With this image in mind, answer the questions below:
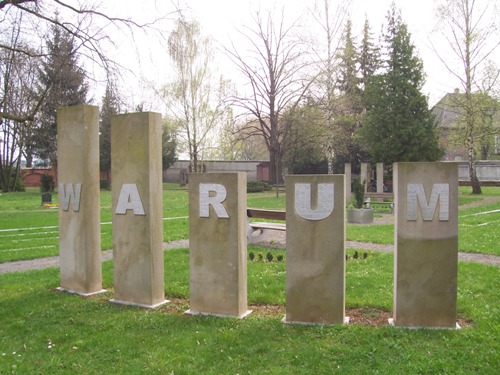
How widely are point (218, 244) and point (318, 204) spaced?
53.4 inches

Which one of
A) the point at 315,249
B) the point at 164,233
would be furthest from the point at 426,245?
the point at 164,233

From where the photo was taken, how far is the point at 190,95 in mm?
37406

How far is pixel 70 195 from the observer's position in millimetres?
7176

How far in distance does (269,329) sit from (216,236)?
130 centimetres

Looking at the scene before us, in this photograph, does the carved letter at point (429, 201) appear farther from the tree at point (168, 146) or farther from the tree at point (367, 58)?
the tree at point (168, 146)

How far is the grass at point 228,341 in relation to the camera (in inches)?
168

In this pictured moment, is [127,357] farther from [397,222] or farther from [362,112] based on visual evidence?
[362,112]

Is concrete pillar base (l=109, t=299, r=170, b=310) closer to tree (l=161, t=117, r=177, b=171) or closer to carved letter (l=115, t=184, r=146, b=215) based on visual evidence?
carved letter (l=115, t=184, r=146, b=215)

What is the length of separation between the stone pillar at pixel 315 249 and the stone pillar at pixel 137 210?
1958 millimetres

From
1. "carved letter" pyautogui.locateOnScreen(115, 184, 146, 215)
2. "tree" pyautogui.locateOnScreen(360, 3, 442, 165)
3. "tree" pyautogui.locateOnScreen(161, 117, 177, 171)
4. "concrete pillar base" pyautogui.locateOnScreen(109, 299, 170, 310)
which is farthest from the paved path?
"tree" pyautogui.locateOnScreen(161, 117, 177, 171)

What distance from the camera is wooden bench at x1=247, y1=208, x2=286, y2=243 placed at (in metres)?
10.5

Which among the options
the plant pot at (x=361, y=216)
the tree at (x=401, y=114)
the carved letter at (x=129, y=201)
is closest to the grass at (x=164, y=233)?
the plant pot at (x=361, y=216)

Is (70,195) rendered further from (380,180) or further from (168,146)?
(168,146)

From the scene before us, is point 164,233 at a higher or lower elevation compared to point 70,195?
lower
